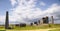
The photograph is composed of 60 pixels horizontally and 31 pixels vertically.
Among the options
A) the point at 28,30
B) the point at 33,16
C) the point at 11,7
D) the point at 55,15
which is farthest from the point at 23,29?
the point at 55,15

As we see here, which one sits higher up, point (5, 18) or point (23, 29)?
point (5, 18)

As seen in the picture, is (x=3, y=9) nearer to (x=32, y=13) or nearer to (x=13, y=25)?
(x=13, y=25)

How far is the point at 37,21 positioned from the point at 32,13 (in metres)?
0.37

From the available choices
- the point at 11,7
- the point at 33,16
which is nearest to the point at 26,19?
the point at 33,16

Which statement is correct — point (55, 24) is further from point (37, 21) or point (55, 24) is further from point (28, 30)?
point (28, 30)

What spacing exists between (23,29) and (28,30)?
0.19 meters

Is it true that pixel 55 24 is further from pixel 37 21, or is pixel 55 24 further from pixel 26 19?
pixel 26 19

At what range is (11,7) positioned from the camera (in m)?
4.90

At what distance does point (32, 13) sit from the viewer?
4.89 meters

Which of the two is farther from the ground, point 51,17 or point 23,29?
point 51,17

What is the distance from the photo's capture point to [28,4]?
494 centimetres

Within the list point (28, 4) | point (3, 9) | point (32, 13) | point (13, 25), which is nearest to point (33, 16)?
point (32, 13)

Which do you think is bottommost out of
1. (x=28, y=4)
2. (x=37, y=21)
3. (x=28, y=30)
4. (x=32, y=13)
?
(x=28, y=30)

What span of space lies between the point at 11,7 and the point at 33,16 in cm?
89
